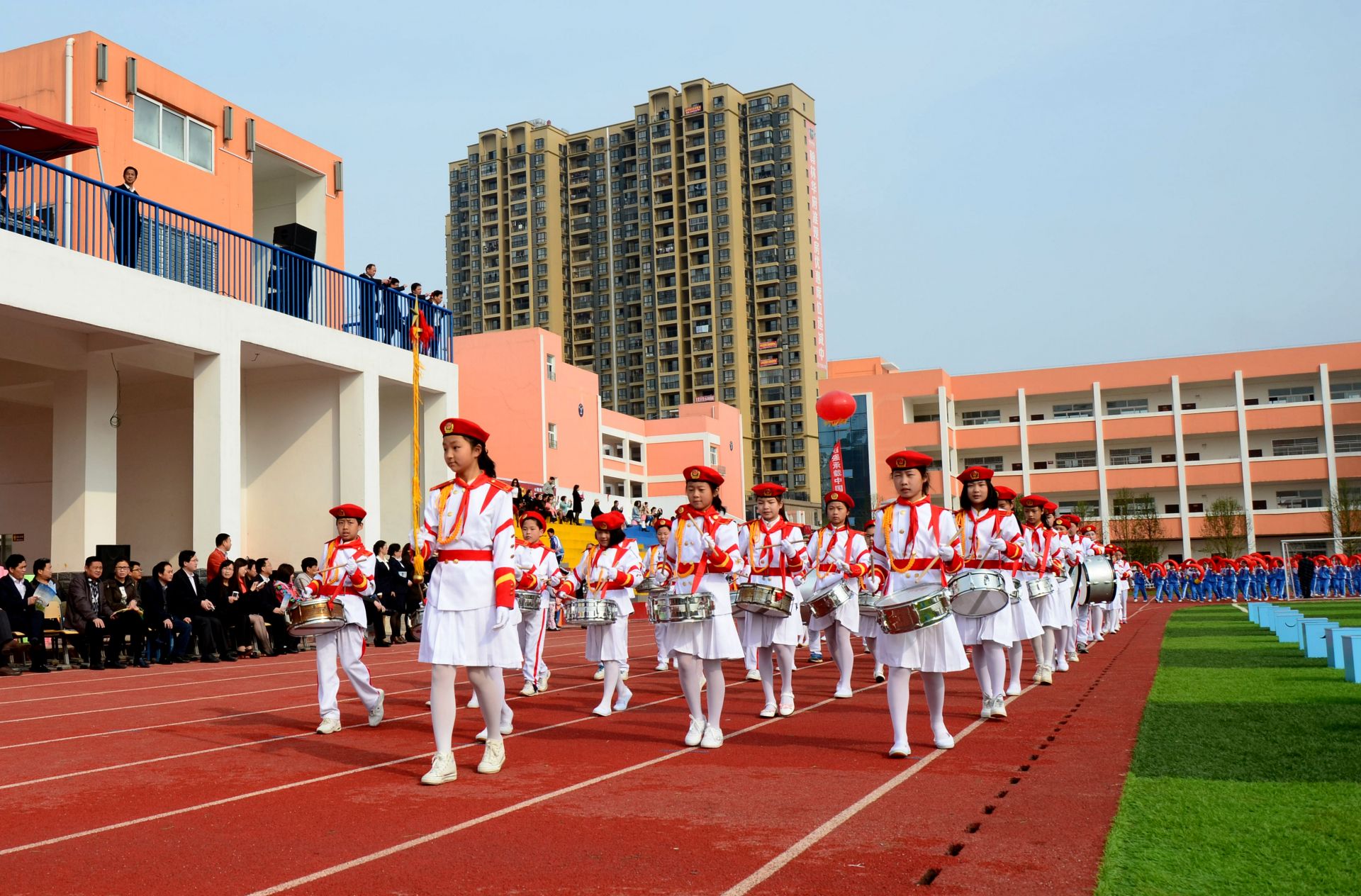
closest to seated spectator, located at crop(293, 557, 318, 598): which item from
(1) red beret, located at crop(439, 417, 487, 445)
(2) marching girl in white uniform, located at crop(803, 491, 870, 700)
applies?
(2) marching girl in white uniform, located at crop(803, 491, 870, 700)

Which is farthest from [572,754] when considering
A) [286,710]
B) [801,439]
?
[801,439]

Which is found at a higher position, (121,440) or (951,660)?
(121,440)

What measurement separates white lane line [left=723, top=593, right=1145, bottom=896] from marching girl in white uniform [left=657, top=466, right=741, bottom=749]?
1.55 metres

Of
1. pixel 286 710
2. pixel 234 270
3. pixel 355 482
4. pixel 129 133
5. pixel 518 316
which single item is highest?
pixel 518 316

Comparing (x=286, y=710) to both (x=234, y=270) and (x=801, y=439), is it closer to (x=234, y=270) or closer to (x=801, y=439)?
(x=234, y=270)

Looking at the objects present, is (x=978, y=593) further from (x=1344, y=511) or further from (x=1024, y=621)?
(x=1344, y=511)

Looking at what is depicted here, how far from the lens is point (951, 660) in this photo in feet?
Result: 25.2

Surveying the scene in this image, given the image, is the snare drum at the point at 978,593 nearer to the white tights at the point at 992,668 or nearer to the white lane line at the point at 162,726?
the white tights at the point at 992,668

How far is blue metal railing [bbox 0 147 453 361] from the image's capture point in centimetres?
1623

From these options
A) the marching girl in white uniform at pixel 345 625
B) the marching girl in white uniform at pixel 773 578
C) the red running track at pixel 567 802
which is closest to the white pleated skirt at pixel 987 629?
the red running track at pixel 567 802

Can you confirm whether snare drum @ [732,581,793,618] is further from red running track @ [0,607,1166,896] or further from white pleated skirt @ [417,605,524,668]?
white pleated skirt @ [417,605,524,668]

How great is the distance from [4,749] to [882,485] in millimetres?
63136

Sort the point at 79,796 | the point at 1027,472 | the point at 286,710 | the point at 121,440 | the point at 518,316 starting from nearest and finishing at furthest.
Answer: the point at 79,796 < the point at 286,710 < the point at 121,440 < the point at 1027,472 < the point at 518,316

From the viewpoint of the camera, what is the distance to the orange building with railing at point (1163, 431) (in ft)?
207
